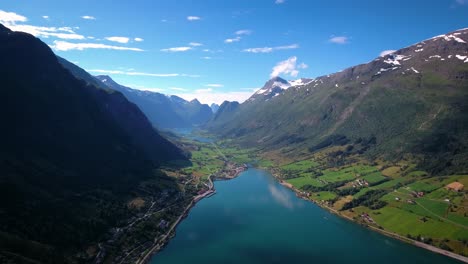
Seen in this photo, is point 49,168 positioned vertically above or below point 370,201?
above

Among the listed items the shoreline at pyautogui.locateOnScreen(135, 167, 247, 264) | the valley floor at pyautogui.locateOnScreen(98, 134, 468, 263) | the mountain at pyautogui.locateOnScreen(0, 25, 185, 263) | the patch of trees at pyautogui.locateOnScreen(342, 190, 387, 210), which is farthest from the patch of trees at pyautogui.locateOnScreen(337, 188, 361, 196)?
the mountain at pyautogui.locateOnScreen(0, 25, 185, 263)

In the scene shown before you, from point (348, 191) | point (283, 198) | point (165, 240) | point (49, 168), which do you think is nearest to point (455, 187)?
point (348, 191)

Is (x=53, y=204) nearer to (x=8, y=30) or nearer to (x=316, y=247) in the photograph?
(x=316, y=247)

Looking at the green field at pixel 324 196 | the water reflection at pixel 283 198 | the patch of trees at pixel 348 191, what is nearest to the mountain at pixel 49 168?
the water reflection at pixel 283 198

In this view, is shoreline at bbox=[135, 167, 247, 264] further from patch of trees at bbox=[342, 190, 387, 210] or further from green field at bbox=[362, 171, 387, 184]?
green field at bbox=[362, 171, 387, 184]

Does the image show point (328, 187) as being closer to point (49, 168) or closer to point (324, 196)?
point (324, 196)

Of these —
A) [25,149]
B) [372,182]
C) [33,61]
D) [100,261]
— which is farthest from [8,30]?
[372,182]

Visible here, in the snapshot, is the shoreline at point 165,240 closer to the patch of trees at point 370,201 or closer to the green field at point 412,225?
the patch of trees at point 370,201

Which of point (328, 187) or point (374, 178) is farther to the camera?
point (328, 187)
